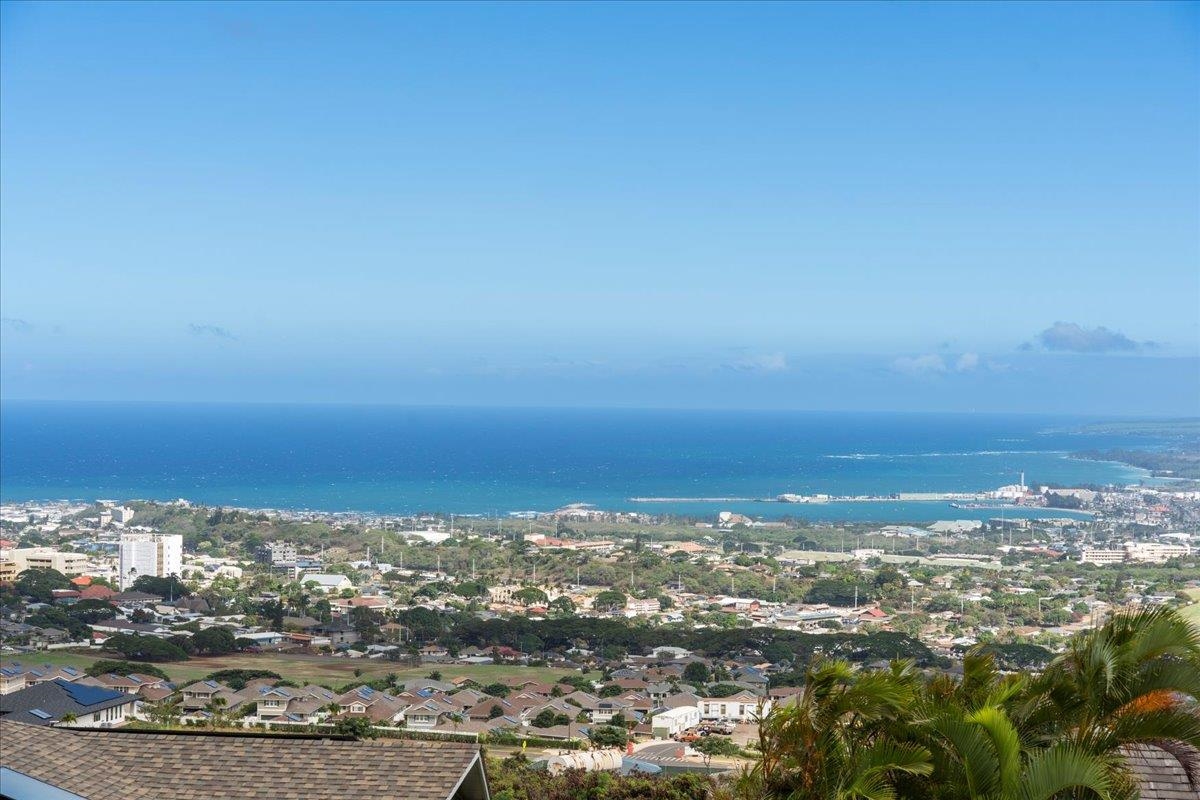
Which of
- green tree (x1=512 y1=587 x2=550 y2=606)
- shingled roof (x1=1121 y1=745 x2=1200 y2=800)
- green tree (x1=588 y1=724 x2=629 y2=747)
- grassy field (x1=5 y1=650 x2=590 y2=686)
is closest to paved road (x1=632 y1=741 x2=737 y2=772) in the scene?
green tree (x1=588 y1=724 x2=629 y2=747)

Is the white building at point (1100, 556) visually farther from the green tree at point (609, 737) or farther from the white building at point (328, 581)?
the green tree at point (609, 737)

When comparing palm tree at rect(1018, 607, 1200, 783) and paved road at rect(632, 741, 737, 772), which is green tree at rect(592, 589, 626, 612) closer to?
paved road at rect(632, 741, 737, 772)

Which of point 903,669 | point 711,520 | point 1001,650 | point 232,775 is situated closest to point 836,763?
point 903,669

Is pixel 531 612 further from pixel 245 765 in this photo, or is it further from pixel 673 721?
pixel 245 765

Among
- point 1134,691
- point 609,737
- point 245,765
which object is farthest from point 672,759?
point 245,765

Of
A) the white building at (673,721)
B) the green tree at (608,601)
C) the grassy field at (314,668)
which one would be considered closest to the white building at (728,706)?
the white building at (673,721)
